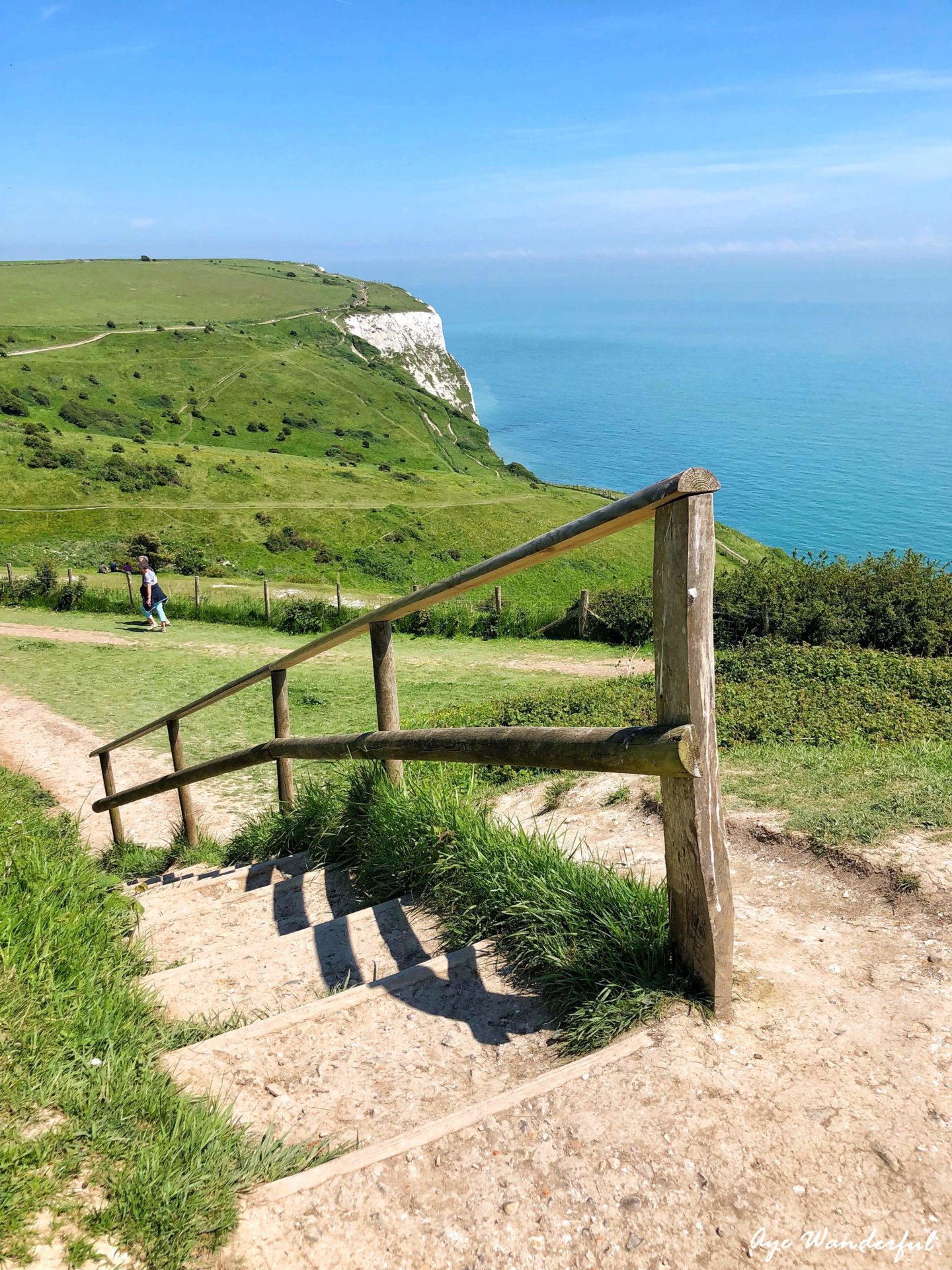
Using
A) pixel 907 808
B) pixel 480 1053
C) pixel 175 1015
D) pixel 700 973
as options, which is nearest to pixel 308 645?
pixel 175 1015

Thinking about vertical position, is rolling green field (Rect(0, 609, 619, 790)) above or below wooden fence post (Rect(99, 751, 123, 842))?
below

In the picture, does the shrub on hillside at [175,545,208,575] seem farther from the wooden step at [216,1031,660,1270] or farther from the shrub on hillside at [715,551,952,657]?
the wooden step at [216,1031,660,1270]

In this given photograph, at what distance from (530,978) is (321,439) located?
290 ft

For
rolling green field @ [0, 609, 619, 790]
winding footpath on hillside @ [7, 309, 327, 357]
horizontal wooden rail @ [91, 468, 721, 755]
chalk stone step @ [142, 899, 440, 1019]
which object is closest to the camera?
horizontal wooden rail @ [91, 468, 721, 755]

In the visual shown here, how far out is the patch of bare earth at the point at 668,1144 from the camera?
2217 millimetres

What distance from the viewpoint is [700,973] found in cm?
295

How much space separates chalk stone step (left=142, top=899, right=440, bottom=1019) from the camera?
12.2ft

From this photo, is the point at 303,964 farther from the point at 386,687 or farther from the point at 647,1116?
the point at 647,1116

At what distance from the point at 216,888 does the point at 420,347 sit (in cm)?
15838

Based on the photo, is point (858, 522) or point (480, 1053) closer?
point (480, 1053)

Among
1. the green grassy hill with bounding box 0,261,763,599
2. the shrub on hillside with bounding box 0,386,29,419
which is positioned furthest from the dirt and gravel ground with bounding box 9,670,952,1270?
the shrub on hillside with bounding box 0,386,29,419

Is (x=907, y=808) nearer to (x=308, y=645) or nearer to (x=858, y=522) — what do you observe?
(x=308, y=645)

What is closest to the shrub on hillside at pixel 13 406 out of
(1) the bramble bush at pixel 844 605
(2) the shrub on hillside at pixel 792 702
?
(1) the bramble bush at pixel 844 605

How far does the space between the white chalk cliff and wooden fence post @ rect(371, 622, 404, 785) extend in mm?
138520
